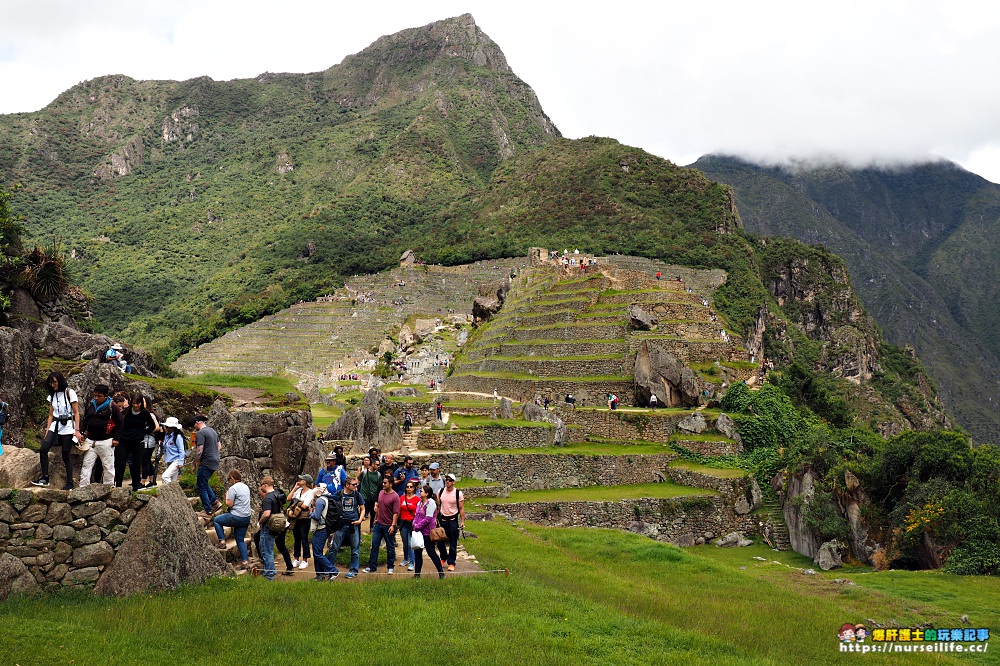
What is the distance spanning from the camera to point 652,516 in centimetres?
2225

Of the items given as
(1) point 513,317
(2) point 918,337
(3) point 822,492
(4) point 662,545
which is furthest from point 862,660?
(2) point 918,337

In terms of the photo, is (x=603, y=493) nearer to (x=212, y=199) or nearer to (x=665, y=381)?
(x=665, y=381)

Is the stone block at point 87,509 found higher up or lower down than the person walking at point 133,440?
lower down

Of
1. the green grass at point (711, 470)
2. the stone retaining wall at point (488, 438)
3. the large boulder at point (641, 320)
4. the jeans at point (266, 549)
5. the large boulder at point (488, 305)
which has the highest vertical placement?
the large boulder at point (488, 305)

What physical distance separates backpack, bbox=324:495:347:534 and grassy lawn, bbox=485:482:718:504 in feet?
37.1

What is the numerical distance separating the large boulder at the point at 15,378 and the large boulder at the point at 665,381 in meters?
22.9

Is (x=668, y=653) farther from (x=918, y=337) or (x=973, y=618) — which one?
(x=918, y=337)

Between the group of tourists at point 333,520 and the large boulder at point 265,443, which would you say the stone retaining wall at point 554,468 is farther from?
the group of tourists at point 333,520

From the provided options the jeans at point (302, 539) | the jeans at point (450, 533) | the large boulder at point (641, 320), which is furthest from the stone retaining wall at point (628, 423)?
the jeans at point (302, 539)

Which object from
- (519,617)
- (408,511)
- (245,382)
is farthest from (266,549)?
(245,382)

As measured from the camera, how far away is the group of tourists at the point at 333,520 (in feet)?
31.4

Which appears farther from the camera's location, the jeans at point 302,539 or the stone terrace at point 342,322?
the stone terrace at point 342,322

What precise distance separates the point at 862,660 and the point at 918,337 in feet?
600

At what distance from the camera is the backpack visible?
10062 mm
